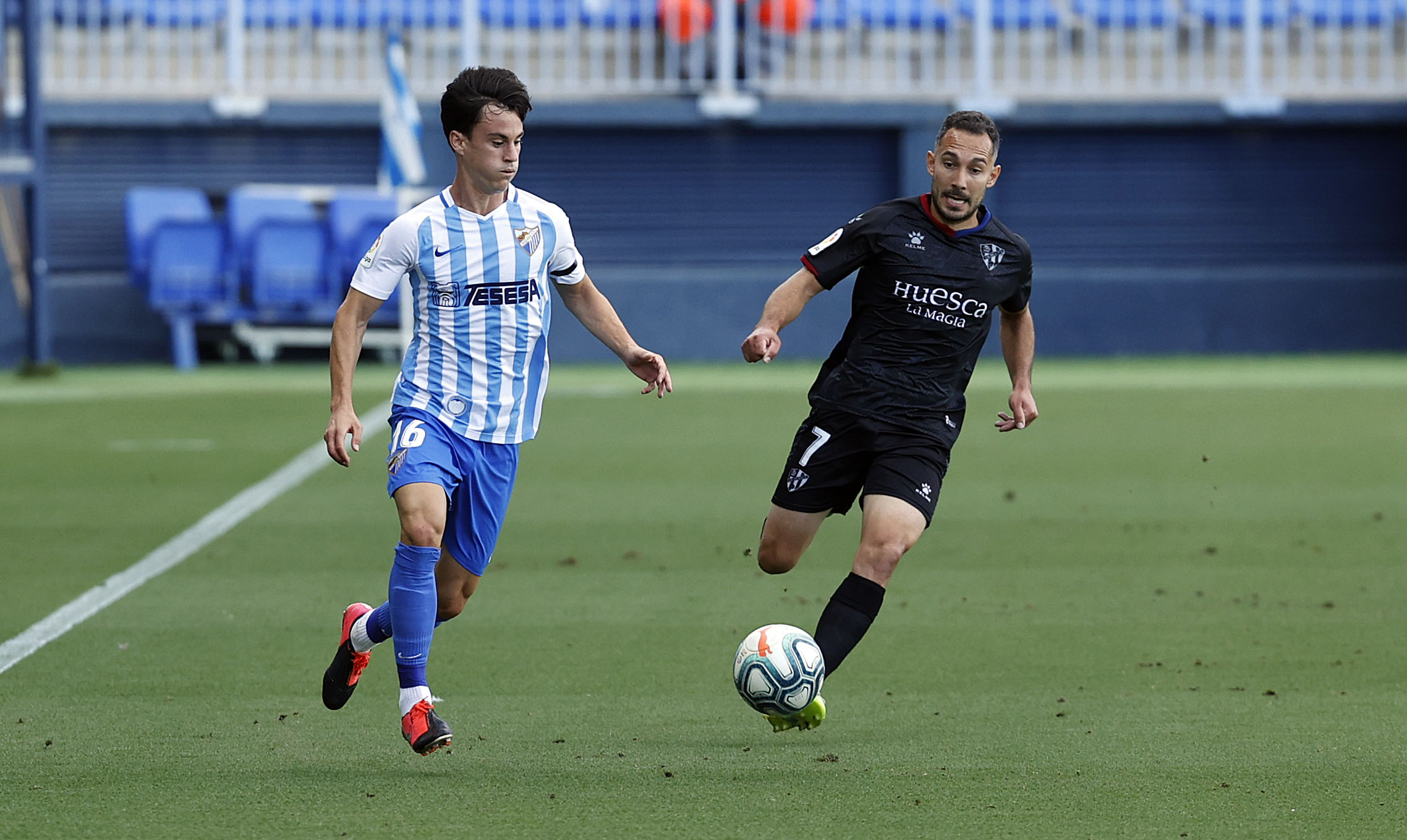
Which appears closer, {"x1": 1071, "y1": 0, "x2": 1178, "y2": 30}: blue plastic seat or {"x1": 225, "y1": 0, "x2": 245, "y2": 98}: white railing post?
{"x1": 225, "y1": 0, "x2": 245, "y2": 98}: white railing post

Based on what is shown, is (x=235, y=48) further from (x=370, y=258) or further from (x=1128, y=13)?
(x=370, y=258)

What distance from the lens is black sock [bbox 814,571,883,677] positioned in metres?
5.66

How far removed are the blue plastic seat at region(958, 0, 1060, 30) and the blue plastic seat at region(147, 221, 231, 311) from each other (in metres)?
9.29

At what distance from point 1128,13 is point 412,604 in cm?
1873

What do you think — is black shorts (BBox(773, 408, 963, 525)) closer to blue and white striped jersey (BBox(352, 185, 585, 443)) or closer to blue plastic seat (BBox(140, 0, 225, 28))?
blue and white striped jersey (BBox(352, 185, 585, 443))

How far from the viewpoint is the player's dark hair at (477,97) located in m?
5.47

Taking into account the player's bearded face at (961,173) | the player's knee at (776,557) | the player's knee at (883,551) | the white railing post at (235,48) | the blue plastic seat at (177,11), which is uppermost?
the blue plastic seat at (177,11)

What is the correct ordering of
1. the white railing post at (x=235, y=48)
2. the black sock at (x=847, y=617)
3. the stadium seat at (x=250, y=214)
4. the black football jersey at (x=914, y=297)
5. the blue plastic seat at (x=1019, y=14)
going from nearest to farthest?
1. the black sock at (x=847, y=617)
2. the black football jersey at (x=914, y=297)
3. the stadium seat at (x=250, y=214)
4. the white railing post at (x=235, y=48)
5. the blue plastic seat at (x=1019, y=14)

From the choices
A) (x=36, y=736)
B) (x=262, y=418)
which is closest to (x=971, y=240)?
(x=36, y=736)

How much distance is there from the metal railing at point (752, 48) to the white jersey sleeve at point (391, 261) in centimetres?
1626

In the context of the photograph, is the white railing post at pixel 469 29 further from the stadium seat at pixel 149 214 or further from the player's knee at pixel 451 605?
the player's knee at pixel 451 605

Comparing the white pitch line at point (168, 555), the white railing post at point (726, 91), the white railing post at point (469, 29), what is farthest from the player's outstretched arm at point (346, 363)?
the white railing post at point (469, 29)

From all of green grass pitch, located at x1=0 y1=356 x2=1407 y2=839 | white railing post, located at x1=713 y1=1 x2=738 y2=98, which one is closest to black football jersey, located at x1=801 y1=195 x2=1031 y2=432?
green grass pitch, located at x1=0 y1=356 x2=1407 y2=839

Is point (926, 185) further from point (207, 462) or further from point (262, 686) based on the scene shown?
point (262, 686)
